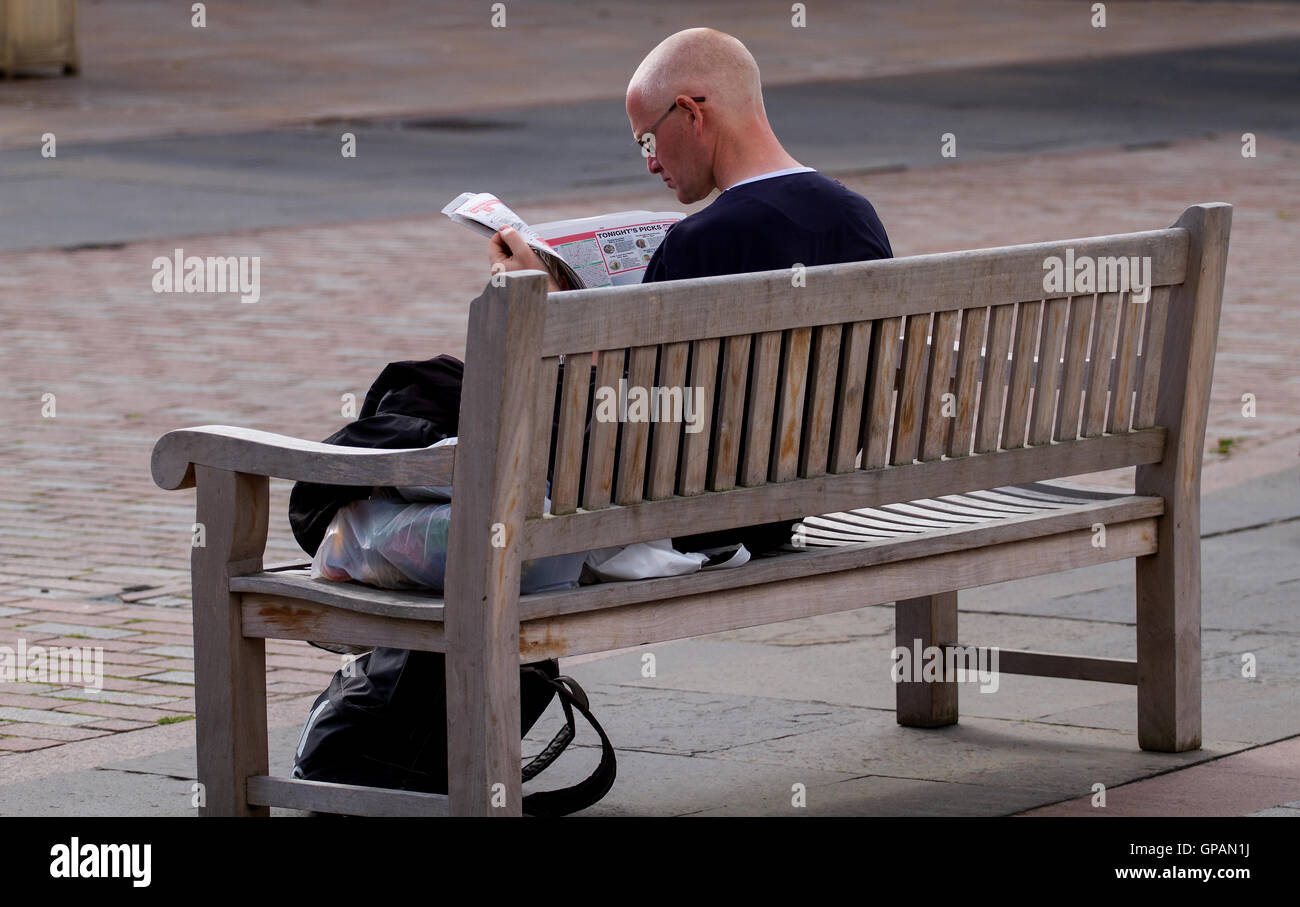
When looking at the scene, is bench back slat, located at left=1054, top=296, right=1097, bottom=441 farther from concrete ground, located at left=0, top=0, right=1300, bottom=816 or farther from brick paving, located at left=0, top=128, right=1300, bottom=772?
brick paving, located at left=0, top=128, right=1300, bottom=772

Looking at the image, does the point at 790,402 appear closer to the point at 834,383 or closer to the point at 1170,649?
the point at 834,383

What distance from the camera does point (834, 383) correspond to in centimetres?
409

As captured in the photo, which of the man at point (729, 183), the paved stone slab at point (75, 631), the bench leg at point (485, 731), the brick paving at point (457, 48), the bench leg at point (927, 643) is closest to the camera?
the bench leg at point (485, 731)

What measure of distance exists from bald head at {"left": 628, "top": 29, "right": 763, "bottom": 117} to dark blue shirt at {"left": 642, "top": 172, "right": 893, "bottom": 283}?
0.59 ft

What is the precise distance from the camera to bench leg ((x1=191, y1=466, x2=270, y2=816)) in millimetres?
3895

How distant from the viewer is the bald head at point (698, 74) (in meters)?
4.21

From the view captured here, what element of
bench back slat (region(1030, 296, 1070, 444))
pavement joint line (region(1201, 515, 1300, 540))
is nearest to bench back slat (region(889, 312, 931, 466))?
bench back slat (region(1030, 296, 1070, 444))

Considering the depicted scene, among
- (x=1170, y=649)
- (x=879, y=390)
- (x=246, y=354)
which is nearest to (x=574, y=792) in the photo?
(x=879, y=390)

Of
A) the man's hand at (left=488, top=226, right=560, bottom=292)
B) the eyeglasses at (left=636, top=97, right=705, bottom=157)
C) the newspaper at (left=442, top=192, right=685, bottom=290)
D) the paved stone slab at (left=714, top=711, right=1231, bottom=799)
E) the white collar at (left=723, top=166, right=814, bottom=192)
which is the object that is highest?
the eyeglasses at (left=636, top=97, right=705, bottom=157)

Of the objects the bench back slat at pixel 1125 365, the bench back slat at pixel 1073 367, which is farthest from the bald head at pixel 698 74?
the bench back slat at pixel 1125 365

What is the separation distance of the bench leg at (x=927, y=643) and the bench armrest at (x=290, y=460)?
1517mm

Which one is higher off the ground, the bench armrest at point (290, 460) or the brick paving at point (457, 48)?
the brick paving at point (457, 48)

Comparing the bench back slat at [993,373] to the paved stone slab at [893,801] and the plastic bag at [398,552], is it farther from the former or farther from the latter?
the plastic bag at [398,552]
